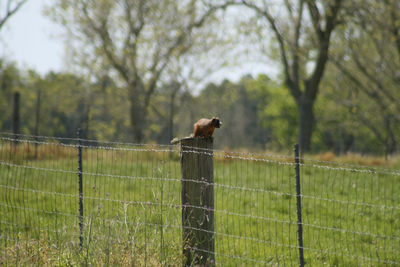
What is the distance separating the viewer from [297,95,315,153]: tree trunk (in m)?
17.8

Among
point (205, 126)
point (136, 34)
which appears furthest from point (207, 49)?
point (205, 126)

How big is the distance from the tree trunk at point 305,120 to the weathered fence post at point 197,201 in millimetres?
13629

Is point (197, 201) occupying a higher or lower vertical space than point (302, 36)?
lower

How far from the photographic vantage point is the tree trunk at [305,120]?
17781mm

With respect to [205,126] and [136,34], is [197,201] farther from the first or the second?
[136,34]

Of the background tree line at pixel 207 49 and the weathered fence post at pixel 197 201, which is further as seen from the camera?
the background tree line at pixel 207 49

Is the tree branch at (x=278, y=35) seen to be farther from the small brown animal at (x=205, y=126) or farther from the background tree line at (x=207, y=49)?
the small brown animal at (x=205, y=126)

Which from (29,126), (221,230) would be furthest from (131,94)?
(29,126)

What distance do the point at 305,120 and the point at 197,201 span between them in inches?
570

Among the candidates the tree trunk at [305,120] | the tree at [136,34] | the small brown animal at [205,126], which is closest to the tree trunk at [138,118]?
the tree at [136,34]

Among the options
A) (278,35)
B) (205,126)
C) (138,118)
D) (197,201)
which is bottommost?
(197,201)

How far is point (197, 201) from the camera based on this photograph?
173 inches

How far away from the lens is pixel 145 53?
71.9 feet

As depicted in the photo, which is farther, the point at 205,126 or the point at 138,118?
the point at 138,118
